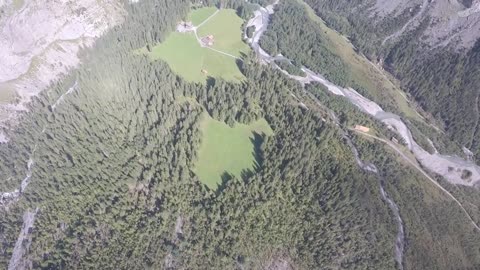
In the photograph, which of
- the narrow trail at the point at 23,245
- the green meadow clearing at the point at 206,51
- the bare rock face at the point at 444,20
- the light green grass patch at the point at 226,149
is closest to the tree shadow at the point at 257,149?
the light green grass patch at the point at 226,149

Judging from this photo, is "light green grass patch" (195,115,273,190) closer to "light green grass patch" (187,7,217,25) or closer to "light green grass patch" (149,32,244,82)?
"light green grass patch" (149,32,244,82)

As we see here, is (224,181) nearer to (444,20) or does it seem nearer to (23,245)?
(23,245)

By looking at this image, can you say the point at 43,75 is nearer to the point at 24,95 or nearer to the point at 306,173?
the point at 24,95

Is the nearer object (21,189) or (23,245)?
(23,245)

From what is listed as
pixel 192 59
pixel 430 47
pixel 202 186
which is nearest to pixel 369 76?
pixel 430 47

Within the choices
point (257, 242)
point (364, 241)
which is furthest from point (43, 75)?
point (364, 241)

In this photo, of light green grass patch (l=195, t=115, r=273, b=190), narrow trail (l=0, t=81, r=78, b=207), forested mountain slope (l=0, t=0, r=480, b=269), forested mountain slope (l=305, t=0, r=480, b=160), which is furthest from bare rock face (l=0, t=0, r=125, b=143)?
forested mountain slope (l=305, t=0, r=480, b=160)

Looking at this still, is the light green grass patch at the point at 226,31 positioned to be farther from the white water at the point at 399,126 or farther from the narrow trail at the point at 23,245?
the narrow trail at the point at 23,245
